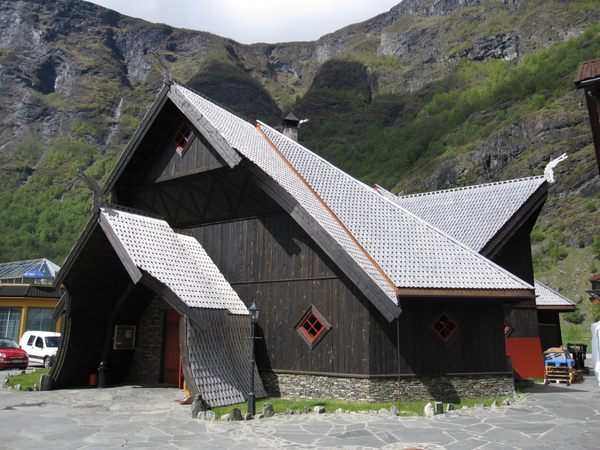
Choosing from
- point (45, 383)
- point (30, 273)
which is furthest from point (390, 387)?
point (30, 273)

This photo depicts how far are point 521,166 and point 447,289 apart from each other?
57.9m

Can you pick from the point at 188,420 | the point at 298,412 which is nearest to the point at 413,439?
the point at 298,412

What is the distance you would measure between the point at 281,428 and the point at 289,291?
15.4ft

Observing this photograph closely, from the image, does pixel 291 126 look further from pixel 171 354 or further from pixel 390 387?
pixel 390 387

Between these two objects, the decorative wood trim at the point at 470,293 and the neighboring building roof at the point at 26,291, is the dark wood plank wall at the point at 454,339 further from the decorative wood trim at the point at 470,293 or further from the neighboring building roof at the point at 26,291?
the neighboring building roof at the point at 26,291

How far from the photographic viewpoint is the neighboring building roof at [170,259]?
13.3m

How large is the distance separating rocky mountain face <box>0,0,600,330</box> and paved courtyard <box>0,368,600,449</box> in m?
42.6

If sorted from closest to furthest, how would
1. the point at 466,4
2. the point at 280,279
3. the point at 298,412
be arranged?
1. the point at 298,412
2. the point at 280,279
3. the point at 466,4

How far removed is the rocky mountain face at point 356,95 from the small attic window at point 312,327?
42397 millimetres

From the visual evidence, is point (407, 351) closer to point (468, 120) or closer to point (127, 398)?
point (127, 398)

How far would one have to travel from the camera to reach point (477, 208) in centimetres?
2012

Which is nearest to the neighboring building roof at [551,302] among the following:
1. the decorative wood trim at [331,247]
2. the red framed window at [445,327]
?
the red framed window at [445,327]

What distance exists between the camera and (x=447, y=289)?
13.5 m

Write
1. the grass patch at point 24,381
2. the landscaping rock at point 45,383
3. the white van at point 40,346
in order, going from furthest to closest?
the white van at point 40,346
the grass patch at point 24,381
the landscaping rock at point 45,383
